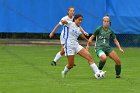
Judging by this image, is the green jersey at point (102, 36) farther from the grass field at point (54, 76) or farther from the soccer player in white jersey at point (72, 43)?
the grass field at point (54, 76)

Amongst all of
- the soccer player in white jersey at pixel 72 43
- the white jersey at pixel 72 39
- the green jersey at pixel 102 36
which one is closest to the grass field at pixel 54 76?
the soccer player in white jersey at pixel 72 43

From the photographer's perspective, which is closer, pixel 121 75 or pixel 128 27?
pixel 121 75

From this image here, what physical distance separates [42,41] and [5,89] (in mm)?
15196

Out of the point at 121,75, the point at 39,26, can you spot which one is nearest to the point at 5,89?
the point at 121,75

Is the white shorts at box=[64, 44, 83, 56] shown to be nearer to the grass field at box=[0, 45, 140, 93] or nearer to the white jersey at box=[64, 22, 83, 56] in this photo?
the white jersey at box=[64, 22, 83, 56]

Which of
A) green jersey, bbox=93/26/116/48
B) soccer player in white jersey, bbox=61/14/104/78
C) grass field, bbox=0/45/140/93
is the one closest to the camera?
grass field, bbox=0/45/140/93

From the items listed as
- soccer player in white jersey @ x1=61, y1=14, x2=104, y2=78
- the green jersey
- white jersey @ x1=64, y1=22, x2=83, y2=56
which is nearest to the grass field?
soccer player in white jersey @ x1=61, y1=14, x2=104, y2=78

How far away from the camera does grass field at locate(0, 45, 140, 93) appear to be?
1242cm

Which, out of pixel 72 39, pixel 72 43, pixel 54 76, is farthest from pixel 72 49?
pixel 54 76

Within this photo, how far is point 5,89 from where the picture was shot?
40.1 feet

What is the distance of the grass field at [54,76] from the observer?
12422 mm

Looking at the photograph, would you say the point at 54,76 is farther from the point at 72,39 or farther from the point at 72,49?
the point at 72,39

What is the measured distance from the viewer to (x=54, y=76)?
1505 centimetres

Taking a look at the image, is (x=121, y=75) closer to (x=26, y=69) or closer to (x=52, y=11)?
(x=26, y=69)
